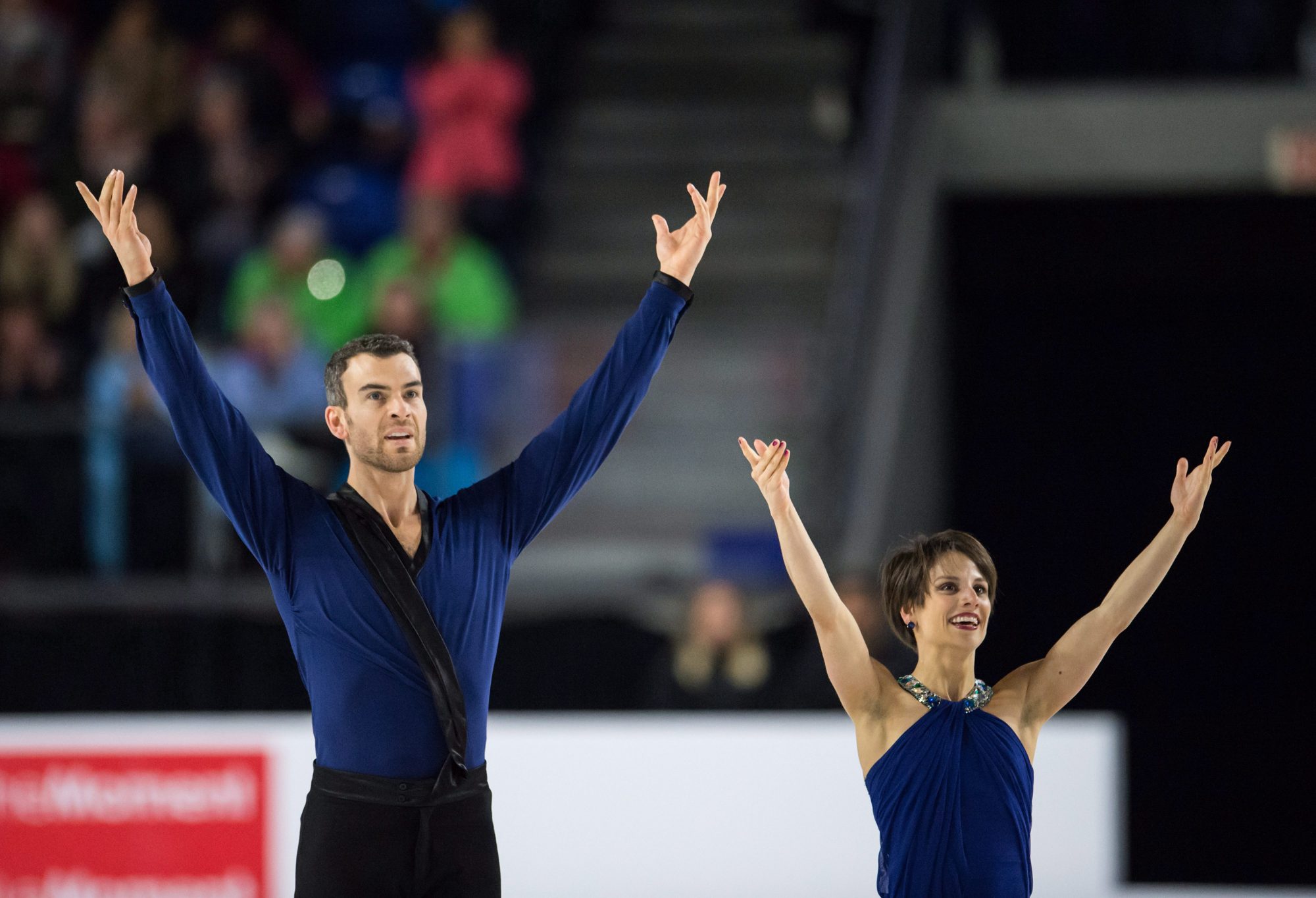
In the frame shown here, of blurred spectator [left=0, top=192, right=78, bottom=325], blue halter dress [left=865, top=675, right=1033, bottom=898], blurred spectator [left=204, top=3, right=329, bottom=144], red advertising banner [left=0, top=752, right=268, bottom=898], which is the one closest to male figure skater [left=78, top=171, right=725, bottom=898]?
blue halter dress [left=865, top=675, right=1033, bottom=898]

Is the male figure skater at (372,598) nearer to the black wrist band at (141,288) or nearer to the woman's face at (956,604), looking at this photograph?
the black wrist band at (141,288)

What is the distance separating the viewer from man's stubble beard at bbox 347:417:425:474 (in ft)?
11.6

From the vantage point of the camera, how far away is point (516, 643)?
7.49 meters

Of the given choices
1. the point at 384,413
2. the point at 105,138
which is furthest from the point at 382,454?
the point at 105,138

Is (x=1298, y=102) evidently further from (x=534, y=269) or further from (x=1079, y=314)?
(x=534, y=269)

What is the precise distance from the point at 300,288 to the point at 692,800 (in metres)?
3.56

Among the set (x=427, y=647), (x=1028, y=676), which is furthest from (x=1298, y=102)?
(x=427, y=647)

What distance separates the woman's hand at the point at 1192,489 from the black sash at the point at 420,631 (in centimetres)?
149

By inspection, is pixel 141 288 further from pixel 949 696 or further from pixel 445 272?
pixel 445 272

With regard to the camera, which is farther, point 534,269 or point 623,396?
point 534,269

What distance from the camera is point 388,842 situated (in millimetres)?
3359

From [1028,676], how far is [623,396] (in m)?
1.01

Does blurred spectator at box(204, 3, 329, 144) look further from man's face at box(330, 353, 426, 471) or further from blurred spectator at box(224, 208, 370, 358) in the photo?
man's face at box(330, 353, 426, 471)

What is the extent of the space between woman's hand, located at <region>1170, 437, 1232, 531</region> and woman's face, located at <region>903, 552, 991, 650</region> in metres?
0.43
